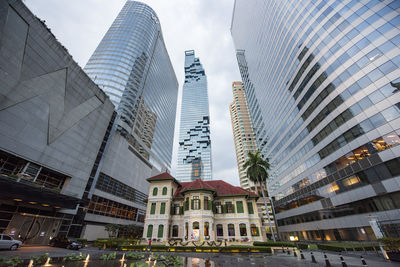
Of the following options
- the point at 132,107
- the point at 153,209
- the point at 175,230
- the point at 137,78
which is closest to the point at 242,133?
the point at 137,78

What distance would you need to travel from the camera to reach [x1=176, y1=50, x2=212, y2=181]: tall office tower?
116m

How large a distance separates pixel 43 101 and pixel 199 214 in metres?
30.6

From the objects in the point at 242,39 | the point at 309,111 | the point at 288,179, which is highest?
the point at 242,39

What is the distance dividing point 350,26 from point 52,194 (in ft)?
167

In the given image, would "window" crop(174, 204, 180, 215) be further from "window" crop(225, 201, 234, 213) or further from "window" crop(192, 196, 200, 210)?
"window" crop(225, 201, 234, 213)

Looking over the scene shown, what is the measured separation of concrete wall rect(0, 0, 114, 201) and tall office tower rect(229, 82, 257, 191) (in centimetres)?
8798

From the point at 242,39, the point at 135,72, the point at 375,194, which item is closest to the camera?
the point at 375,194

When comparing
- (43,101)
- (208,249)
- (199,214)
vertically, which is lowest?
(208,249)

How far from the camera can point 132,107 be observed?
189 ft

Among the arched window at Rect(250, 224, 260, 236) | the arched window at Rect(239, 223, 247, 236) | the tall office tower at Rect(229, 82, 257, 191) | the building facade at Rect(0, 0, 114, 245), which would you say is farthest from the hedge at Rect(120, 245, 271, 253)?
the tall office tower at Rect(229, 82, 257, 191)

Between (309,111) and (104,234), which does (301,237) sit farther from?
(104,234)

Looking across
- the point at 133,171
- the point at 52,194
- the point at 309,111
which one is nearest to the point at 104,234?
the point at 133,171

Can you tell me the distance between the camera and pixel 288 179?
42781 mm

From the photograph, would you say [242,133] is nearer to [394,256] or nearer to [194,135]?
[194,135]
